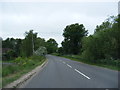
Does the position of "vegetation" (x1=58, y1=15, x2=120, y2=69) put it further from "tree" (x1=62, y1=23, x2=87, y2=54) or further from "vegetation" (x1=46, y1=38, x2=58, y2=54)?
"vegetation" (x1=46, y1=38, x2=58, y2=54)

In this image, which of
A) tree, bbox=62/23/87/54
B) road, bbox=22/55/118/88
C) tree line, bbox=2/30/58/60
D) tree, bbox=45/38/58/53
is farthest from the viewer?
tree, bbox=45/38/58/53

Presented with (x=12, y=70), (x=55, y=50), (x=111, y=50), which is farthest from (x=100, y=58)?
(x=55, y=50)

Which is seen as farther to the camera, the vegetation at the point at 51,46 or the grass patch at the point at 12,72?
the vegetation at the point at 51,46

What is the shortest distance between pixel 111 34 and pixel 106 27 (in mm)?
3650

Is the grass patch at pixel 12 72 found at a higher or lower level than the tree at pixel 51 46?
lower

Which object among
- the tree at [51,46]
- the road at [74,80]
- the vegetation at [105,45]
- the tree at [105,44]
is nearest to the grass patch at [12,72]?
the road at [74,80]

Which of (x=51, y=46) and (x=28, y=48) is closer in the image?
(x=28, y=48)

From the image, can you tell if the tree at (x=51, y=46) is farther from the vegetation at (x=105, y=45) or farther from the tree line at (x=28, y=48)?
the vegetation at (x=105, y=45)

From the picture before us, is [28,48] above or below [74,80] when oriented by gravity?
above

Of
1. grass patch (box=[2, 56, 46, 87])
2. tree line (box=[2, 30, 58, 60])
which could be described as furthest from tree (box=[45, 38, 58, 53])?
grass patch (box=[2, 56, 46, 87])

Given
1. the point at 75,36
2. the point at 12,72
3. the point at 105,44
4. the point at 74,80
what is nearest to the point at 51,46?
the point at 75,36

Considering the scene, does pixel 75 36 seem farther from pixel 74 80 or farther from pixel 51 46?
pixel 74 80

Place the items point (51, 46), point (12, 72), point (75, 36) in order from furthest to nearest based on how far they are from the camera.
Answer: point (51, 46) → point (75, 36) → point (12, 72)

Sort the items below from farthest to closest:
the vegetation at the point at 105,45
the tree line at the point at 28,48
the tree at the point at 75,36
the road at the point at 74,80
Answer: the tree at the point at 75,36, the tree line at the point at 28,48, the vegetation at the point at 105,45, the road at the point at 74,80
